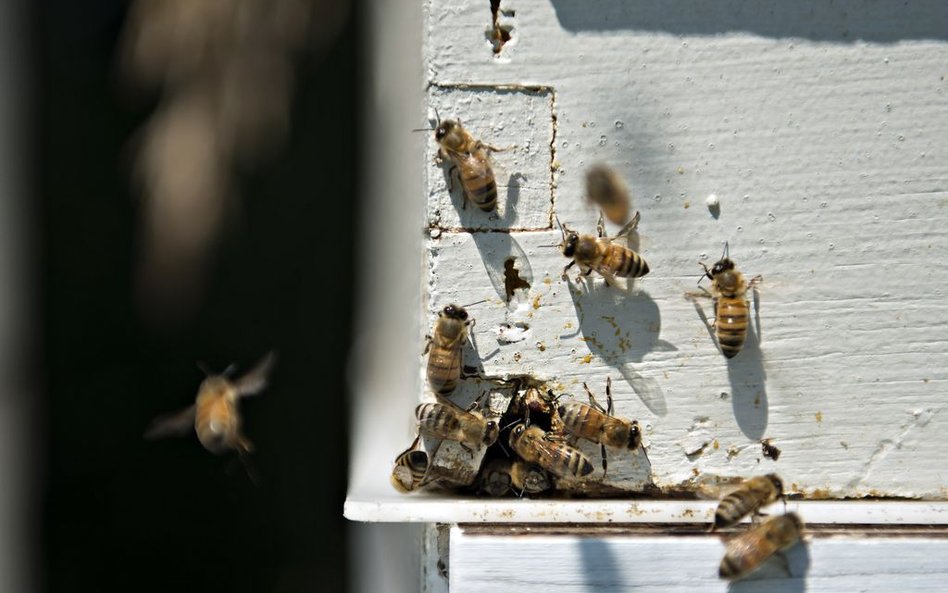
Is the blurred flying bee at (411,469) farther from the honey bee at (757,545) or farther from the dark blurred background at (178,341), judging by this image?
the dark blurred background at (178,341)

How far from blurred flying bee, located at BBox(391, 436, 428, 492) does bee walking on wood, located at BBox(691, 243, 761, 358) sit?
0.56m

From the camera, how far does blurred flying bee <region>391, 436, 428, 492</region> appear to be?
1397 mm

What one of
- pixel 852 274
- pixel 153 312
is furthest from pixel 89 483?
pixel 852 274

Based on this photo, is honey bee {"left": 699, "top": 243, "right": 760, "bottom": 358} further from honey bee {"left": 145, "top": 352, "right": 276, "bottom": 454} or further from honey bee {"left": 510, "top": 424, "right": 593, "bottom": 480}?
honey bee {"left": 145, "top": 352, "right": 276, "bottom": 454}

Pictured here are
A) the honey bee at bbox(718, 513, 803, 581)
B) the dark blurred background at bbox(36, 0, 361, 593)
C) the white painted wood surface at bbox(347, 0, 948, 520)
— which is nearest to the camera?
the honey bee at bbox(718, 513, 803, 581)

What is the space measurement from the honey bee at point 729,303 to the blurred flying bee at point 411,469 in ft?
1.84

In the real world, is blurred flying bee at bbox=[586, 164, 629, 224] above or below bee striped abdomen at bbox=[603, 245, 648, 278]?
above

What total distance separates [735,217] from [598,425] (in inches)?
17.2

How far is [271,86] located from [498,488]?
45.9 inches

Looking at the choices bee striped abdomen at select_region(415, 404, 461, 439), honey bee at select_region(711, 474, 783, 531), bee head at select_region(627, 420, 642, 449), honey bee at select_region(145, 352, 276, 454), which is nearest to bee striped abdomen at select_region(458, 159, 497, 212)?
bee striped abdomen at select_region(415, 404, 461, 439)

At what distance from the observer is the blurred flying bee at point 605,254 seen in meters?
1.29

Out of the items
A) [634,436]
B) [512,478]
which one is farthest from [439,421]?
[634,436]

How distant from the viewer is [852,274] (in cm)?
139

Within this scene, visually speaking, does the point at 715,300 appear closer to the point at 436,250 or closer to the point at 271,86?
the point at 436,250
